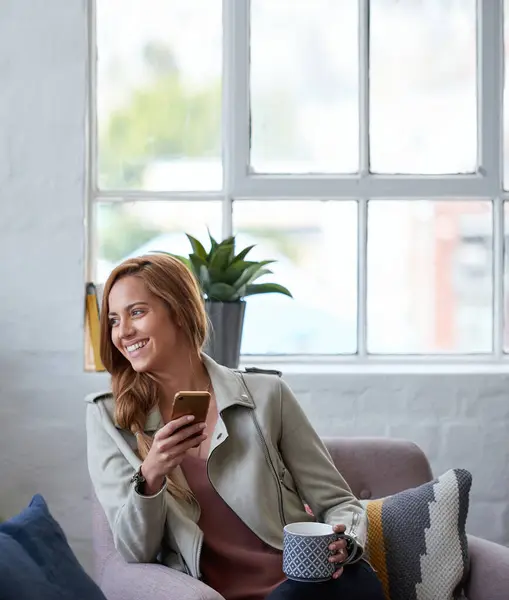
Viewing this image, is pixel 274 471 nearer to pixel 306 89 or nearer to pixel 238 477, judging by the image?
pixel 238 477

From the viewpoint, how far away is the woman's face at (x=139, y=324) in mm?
2230

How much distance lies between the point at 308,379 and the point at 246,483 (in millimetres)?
1124

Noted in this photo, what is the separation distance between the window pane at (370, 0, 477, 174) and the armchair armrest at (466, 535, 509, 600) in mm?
1633

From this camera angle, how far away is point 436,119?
3.50 metres

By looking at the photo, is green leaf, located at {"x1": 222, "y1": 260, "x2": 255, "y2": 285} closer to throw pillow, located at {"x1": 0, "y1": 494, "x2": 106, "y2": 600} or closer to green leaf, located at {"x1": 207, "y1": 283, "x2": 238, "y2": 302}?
green leaf, located at {"x1": 207, "y1": 283, "x2": 238, "y2": 302}

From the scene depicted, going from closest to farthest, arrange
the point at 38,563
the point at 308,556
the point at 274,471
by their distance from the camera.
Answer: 1. the point at 38,563
2. the point at 308,556
3. the point at 274,471

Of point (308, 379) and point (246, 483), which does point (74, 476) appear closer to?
point (308, 379)

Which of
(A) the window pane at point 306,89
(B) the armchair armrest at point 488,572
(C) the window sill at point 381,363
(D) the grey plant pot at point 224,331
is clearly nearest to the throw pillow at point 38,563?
(B) the armchair armrest at point 488,572

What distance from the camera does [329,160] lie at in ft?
11.5

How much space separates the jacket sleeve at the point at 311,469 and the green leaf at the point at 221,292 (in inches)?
28.3

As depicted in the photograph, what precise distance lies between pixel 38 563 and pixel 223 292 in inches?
55.4

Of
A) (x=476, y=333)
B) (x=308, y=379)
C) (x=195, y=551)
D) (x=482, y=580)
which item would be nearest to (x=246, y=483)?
(x=195, y=551)

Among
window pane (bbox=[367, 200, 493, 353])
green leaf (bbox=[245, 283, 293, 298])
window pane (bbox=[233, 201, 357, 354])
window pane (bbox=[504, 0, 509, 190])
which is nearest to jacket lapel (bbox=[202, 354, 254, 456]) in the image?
green leaf (bbox=[245, 283, 293, 298])

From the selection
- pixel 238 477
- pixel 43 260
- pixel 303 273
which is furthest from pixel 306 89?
pixel 238 477
